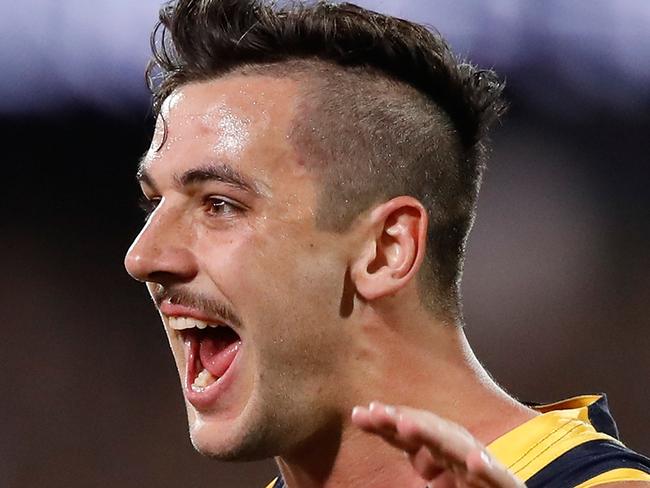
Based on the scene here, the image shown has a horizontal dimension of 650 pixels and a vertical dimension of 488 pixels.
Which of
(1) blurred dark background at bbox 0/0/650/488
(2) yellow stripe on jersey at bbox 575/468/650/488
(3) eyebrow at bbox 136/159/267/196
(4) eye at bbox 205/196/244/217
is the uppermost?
(3) eyebrow at bbox 136/159/267/196

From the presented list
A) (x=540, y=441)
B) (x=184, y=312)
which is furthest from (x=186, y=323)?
(x=540, y=441)

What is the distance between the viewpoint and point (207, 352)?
189 centimetres

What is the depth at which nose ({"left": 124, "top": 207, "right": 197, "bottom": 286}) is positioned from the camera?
174 cm

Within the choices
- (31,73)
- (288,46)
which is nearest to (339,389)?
(288,46)

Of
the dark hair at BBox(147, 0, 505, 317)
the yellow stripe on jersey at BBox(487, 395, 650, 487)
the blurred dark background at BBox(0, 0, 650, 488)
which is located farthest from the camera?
the blurred dark background at BBox(0, 0, 650, 488)

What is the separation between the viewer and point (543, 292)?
145 inches

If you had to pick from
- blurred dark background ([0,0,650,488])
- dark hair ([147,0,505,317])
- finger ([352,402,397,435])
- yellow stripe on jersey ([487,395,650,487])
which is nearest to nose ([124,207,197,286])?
dark hair ([147,0,505,317])

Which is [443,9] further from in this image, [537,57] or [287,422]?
[287,422]

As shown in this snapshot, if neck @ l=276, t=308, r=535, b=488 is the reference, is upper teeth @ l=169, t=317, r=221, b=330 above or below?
above

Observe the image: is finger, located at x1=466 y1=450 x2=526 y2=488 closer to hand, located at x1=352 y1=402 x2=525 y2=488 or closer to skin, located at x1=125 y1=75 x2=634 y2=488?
hand, located at x1=352 y1=402 x2=525 y2=488

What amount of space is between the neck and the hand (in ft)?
1.95

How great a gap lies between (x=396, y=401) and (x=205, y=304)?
33cm

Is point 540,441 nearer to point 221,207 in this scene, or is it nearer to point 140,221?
point 221,207

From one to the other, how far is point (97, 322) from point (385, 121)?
2183mm
